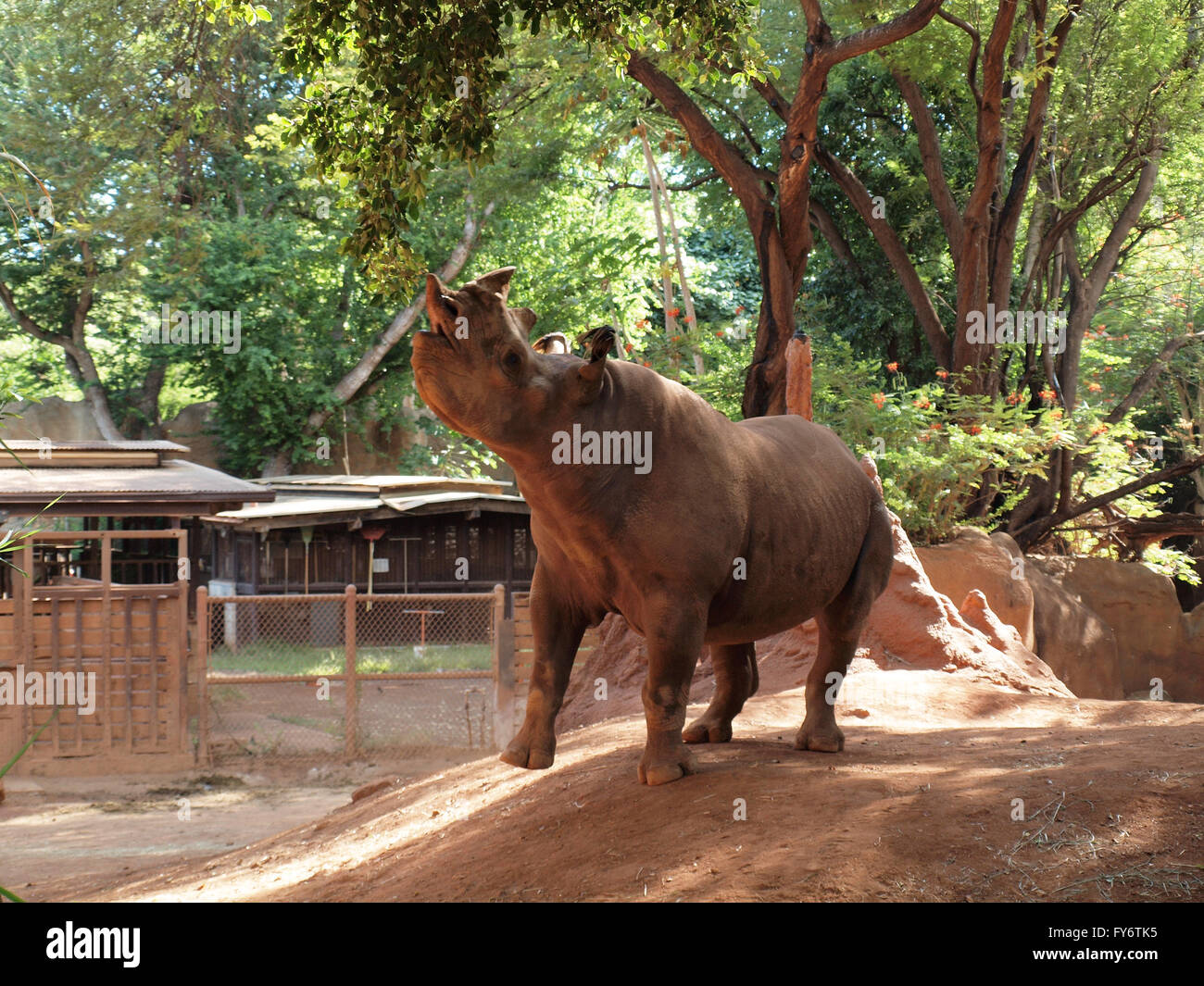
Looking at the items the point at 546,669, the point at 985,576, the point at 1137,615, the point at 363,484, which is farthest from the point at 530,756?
the point at 363,484

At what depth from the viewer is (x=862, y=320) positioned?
18.1 m

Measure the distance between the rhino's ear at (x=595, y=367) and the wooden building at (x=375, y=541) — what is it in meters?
17.6

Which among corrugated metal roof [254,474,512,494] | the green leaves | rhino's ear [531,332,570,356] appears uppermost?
the green leaves

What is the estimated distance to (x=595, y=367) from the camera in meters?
4.02

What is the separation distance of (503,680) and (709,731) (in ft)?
24.3

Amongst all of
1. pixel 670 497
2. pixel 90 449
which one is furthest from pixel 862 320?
pixel 670 497

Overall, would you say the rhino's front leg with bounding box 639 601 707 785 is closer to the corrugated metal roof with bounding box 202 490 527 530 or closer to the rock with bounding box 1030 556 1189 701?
the rock with bounding box 1030 556 1189 701

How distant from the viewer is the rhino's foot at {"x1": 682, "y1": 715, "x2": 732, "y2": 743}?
5.38 meters

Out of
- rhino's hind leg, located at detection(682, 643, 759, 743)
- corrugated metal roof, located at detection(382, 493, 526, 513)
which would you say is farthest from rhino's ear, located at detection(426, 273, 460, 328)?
corrugated metal roof, located at detection(382, 493, 526, 513)

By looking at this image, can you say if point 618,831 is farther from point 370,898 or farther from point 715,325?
point 715,325

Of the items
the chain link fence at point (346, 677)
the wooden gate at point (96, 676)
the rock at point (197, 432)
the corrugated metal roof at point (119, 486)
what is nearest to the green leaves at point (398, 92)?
the chain link fence at point (346, 677)

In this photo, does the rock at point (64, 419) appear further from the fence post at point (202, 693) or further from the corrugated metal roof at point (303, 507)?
the fence post at point (202, 693)

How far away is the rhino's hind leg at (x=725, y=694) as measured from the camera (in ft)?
17.7

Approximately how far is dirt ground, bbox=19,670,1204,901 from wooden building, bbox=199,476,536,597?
50.1 feet
